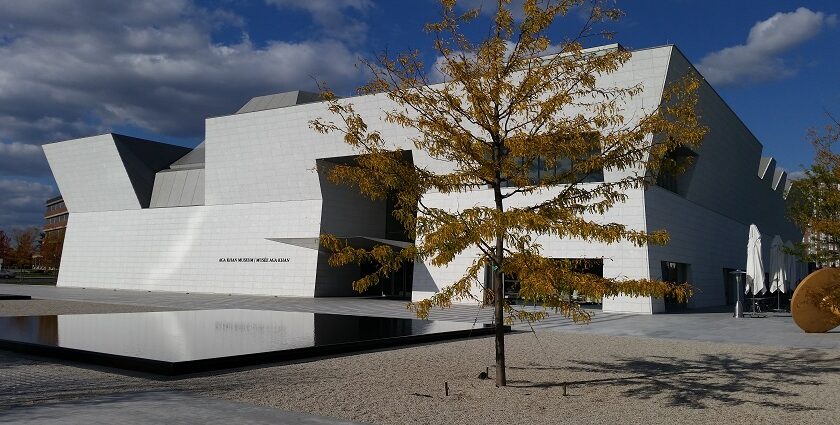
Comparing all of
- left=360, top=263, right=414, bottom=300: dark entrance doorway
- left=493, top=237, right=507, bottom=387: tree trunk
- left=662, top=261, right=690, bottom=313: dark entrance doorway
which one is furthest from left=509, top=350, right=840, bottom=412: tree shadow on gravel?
left=360, top=263, right=414, bottom=300: dark entrance doorway

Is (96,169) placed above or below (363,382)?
above

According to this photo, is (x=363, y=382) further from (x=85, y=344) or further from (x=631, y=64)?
(x=631, y=64)

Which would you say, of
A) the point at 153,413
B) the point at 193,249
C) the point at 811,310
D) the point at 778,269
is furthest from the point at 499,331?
the point at 193,249

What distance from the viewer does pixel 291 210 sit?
4112cm

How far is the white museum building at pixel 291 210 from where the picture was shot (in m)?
30.8

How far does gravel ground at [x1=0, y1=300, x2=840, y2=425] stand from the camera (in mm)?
7912

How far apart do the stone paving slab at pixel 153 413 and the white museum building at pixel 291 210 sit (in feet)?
78.9

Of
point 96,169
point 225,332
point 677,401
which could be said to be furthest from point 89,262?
point 677,401

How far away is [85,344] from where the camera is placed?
40.1 ft

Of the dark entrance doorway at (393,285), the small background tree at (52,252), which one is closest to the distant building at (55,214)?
the small background tree at (52,252)

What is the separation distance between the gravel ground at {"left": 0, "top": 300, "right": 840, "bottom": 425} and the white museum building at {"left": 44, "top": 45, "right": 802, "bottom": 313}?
1717 centimetres

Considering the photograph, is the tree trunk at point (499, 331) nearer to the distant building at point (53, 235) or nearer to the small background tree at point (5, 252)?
the distant building at point (53, 235)

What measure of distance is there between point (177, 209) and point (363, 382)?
4017 centimetres

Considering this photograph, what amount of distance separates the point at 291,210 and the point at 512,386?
108ft
